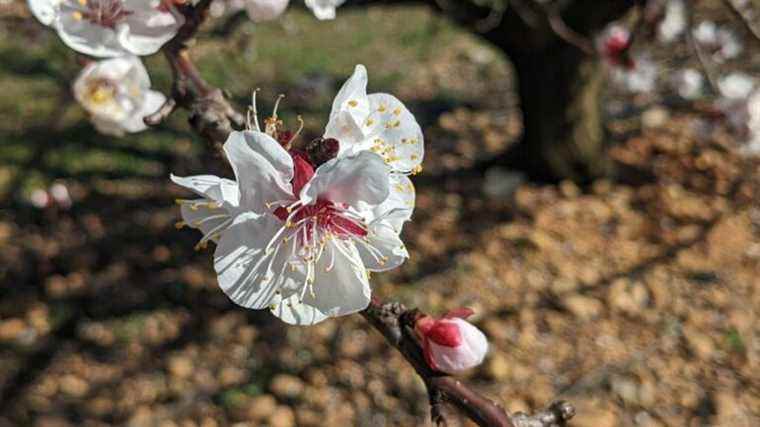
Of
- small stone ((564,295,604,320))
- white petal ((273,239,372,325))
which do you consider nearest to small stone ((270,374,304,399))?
small stone ((564,295,604,320))

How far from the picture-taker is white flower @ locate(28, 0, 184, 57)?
3.25ft

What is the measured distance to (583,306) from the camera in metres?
3.01

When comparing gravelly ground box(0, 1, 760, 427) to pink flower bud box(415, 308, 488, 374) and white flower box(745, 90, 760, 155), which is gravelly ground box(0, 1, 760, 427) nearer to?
white flower box(745, 90, 760, 155)

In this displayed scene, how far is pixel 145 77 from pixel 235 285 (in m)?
0.63

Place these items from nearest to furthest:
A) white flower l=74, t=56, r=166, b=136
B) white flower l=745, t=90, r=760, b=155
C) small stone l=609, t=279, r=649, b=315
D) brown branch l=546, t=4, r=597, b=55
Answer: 1. white flower l=74, t=56, r=166, b=136
2. white flower l=745, t=90, r=760, b=155
3. brown branch l=546, t=4, r=597, b=55
4. small stone l=609, t=279, r=649, b=315

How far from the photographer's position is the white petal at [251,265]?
803 millimetres

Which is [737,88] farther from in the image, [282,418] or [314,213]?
[314,213]

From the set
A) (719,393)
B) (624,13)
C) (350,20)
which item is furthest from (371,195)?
(350,20)

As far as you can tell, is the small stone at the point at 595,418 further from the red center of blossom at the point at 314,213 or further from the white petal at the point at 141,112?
the red center of blossom at the point at 314,213

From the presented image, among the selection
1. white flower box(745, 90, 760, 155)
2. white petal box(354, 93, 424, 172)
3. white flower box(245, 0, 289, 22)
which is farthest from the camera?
white flower box(745, 90, 760, 155)

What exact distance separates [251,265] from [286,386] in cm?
197

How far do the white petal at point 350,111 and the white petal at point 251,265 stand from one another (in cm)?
11

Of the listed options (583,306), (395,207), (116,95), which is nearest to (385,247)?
(395,207)

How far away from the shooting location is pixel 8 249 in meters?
3.36
